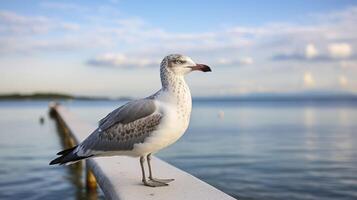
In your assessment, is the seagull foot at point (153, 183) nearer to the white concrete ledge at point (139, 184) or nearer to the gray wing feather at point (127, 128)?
the white concrete ledge at point (139, 184)

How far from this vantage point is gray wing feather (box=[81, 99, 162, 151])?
4.38 m

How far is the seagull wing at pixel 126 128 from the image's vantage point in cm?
438

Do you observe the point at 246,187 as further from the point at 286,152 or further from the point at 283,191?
the point at 286,152

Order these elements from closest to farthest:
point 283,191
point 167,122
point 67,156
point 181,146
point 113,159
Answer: point 167,122 < point 67,156 < point 113,159 < point 283,191 < point 181,146

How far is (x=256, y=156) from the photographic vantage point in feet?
44.9

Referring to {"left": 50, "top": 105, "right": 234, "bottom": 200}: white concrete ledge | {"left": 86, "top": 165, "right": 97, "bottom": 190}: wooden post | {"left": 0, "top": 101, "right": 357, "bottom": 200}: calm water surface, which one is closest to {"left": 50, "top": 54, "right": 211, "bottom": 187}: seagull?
{"left": 50, "top": 105, "right": 234, "bottom": 200}: white concrete ledge

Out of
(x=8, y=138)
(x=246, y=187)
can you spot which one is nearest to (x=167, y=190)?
(x=246, y=187)

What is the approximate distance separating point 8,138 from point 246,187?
46.4ft

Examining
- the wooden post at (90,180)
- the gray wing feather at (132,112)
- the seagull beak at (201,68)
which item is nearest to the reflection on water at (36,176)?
the wooden post at (90,180)

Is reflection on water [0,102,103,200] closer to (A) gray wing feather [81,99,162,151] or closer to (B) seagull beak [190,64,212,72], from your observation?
(A) gray wing feather [81,99,162,151]

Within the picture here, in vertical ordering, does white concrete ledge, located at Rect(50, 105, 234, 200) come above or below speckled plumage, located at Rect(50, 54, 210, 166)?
below

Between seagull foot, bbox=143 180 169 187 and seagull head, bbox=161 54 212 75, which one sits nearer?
seagull head, bbox=161 54 212 75

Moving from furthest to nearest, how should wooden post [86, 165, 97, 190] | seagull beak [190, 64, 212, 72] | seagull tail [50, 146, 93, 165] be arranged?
wooden post [86, 165, 97, 190] < seagull tail [50, 146, 93, 165] < seagull beak [190, 64, 212, 72]

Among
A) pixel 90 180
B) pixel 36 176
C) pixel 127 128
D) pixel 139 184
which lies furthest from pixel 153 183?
pixel 36 176
